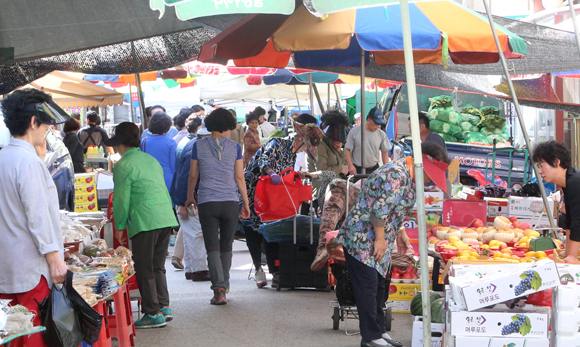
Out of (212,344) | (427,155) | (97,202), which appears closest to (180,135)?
(97,202)

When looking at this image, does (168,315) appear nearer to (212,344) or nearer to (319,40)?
(212,344)

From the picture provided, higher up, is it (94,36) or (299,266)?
(94,36)

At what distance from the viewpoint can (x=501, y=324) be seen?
13.3 ft

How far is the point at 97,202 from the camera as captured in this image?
1138 centimetres

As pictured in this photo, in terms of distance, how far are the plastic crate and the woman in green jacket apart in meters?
2.13

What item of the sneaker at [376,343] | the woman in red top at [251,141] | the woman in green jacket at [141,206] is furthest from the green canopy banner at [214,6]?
the woman in red top at [251,141]

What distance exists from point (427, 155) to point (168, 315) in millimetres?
3322

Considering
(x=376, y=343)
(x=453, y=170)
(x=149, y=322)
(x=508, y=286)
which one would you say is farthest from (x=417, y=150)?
(x=453, y=170)

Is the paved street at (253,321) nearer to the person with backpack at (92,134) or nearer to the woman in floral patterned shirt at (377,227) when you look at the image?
the woman in floral patterned shirt at (377,227)

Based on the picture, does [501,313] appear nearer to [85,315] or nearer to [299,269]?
[85,315]

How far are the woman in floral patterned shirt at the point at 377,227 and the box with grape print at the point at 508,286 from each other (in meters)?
1.22

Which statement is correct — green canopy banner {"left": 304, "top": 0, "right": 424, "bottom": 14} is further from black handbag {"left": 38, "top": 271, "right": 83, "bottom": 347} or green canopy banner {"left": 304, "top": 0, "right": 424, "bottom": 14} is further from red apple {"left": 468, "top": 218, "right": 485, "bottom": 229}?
red apple {"left": 468, "top": 218, "right": 485, "bottom": 229}

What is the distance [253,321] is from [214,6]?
3.62 m

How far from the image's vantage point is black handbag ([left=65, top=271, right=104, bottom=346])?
4.02 m
